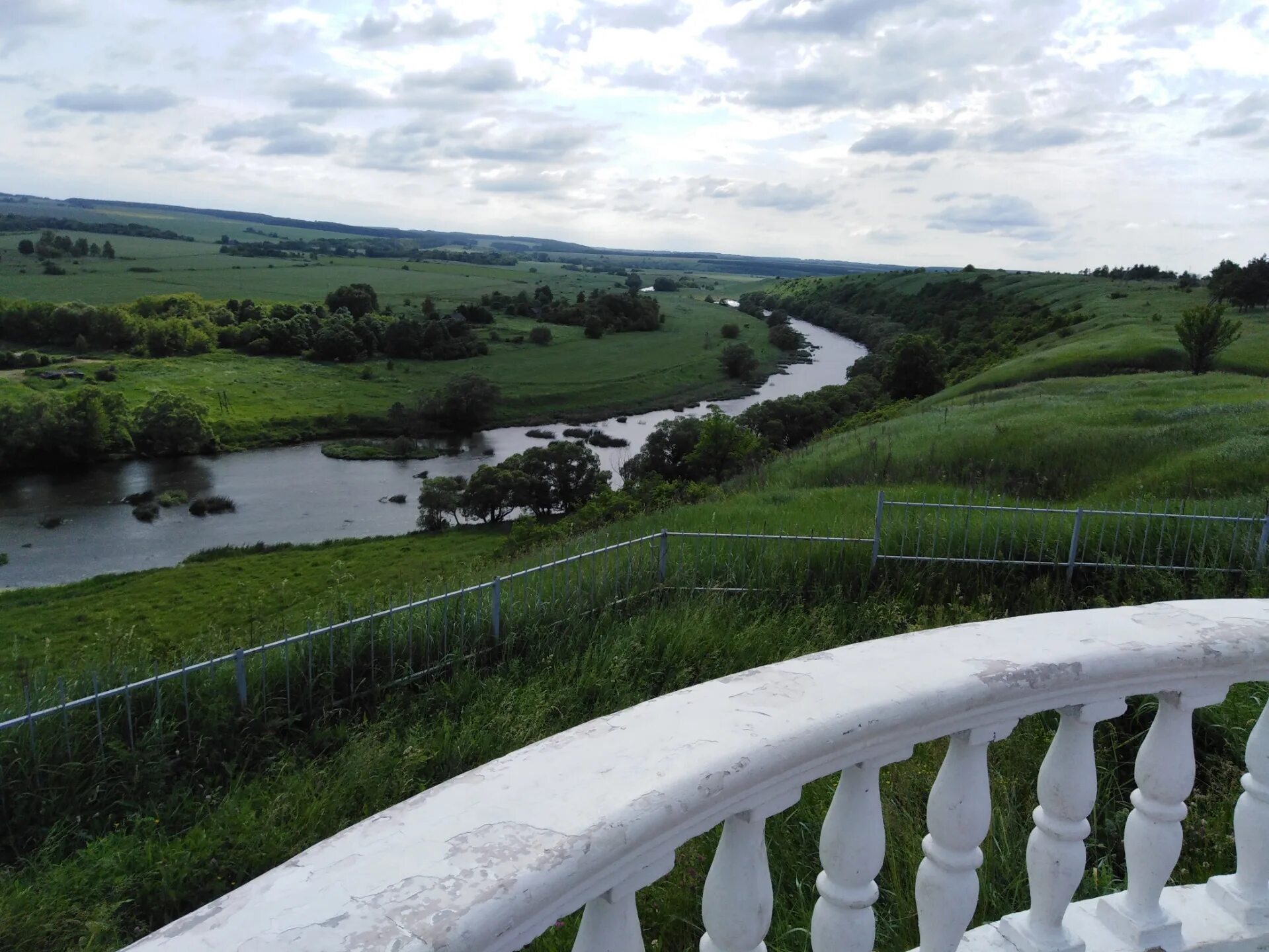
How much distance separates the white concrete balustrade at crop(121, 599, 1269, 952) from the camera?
108 centimetres

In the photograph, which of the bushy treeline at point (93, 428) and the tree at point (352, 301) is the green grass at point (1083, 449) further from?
the tree at point (352, 301)

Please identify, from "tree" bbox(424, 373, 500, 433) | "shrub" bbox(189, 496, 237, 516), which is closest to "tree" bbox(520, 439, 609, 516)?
"shrub" bbox(189, 496, 237, 516)

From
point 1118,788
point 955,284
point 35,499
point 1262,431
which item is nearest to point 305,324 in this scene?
point 35,499

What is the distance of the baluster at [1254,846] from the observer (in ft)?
6.28

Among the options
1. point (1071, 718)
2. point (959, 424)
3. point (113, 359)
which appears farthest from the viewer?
point (113, 359)

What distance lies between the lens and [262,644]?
6.67m

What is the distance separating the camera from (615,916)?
1.26 metres

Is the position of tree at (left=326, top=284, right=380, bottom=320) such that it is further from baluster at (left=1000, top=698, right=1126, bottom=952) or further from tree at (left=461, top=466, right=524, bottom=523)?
baluster at (left=1000, top=698, right=1126, bottom=952)

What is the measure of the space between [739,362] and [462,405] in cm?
3125

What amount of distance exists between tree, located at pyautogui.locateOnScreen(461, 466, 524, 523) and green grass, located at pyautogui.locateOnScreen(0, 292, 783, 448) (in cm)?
3083

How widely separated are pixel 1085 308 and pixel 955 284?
1659 inches

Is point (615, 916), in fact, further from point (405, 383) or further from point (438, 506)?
point (405, 383)

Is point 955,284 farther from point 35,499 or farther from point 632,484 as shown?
point 35,499

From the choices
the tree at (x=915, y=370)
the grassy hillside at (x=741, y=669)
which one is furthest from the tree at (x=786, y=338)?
the grassy hillside at (x=741, y=669)
